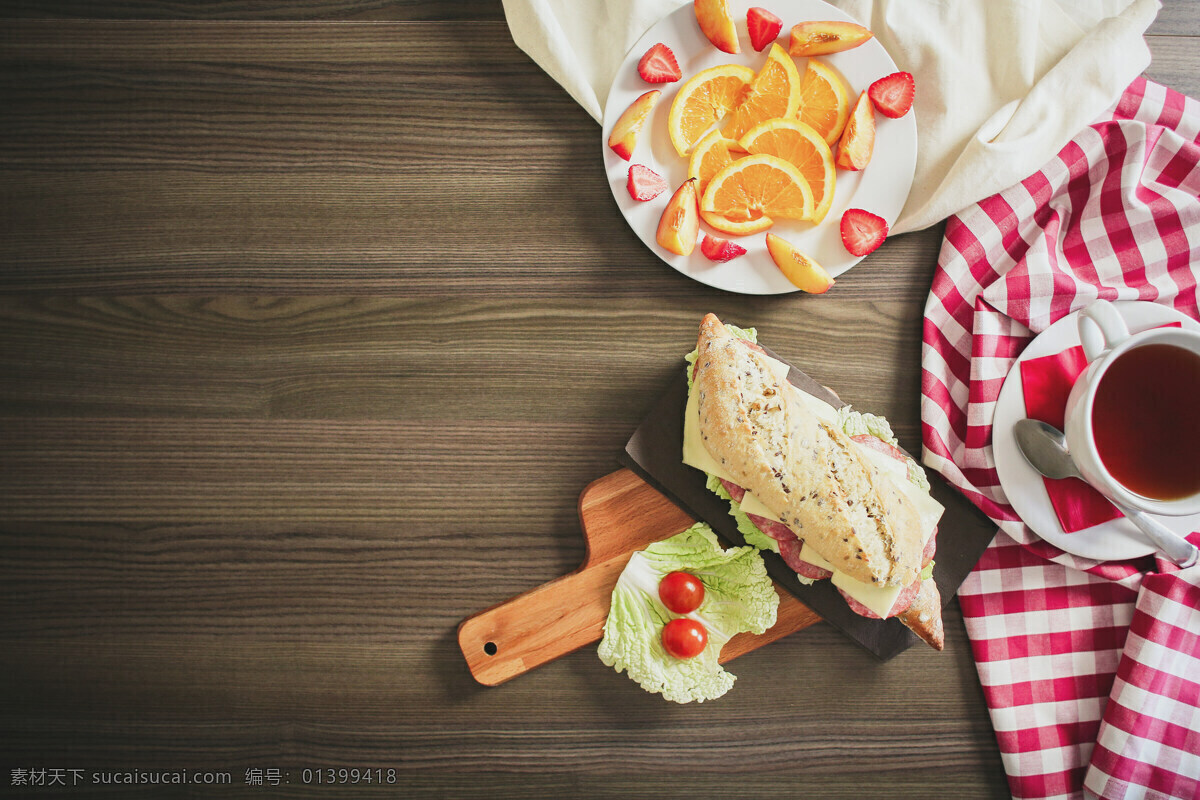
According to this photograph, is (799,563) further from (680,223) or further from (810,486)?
(680,223)

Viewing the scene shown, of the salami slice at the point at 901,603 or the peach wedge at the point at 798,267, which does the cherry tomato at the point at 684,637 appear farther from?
the peach wedge at the point at 798,267

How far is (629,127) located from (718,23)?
0.36 metres

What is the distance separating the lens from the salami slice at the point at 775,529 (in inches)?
68.6

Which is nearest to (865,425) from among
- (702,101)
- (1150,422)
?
(1150,422)

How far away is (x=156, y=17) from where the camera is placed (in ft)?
6.68

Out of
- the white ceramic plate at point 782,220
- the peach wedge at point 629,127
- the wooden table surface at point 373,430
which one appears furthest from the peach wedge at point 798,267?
the peach wedge at point 629,127

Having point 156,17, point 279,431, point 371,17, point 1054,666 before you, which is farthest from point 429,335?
point 1054,666

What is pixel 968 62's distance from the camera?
6.25 ft

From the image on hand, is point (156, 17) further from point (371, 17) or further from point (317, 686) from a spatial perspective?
point (317, 686)

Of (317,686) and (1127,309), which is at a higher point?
(1127,309)

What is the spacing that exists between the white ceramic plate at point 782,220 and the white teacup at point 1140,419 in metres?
0.60

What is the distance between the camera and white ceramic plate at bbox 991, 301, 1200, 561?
173 centimetres

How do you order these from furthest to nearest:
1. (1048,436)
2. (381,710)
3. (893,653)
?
(381,710)
(893,653)
(1048,436)

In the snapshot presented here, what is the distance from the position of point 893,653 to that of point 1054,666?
0.45 meters
